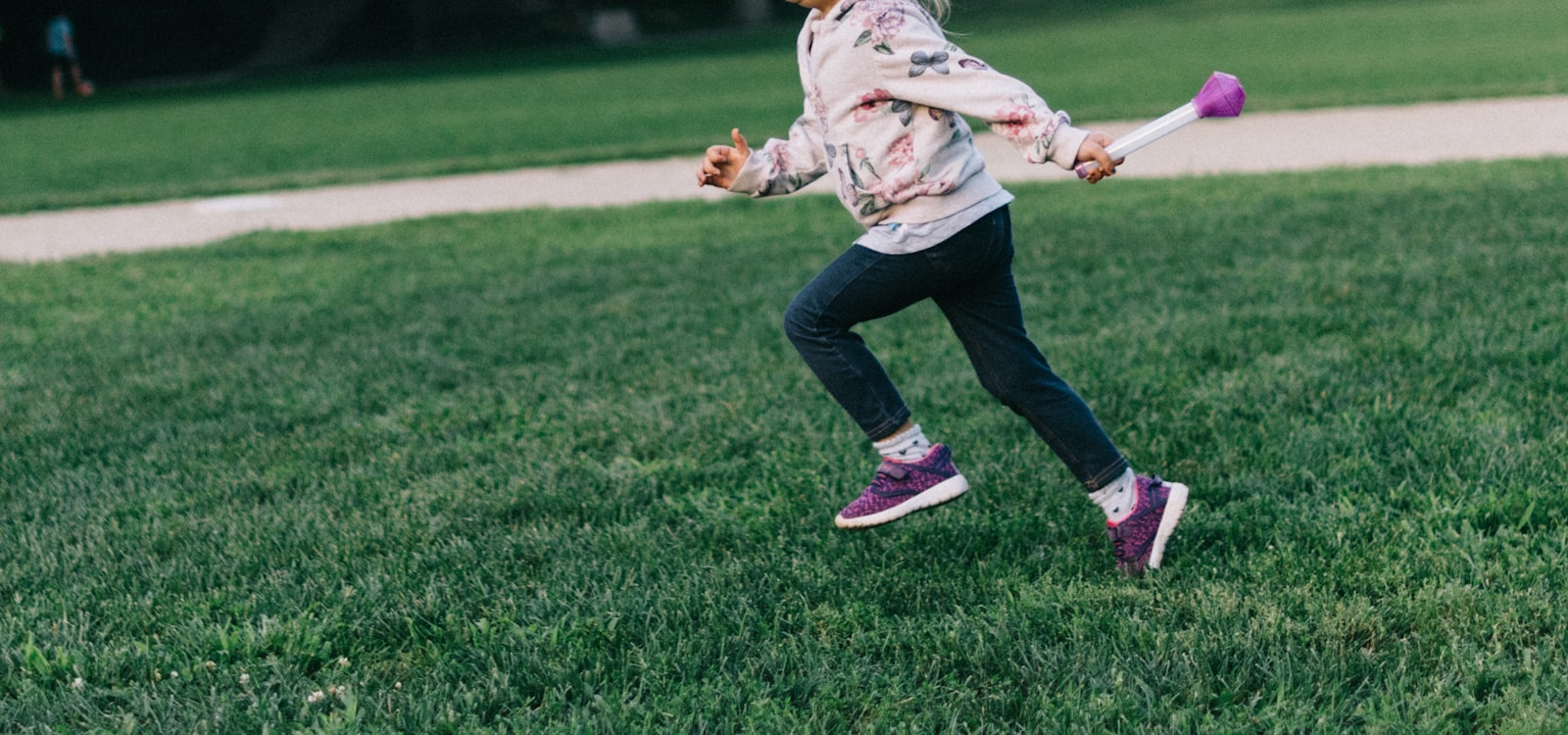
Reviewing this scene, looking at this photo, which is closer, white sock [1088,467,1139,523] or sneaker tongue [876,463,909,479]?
white sock [1088,467,1139,523]

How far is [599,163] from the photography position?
40.5 feet

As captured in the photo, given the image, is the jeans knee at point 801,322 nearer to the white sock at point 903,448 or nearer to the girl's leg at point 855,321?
the girl's leg at point 855,321

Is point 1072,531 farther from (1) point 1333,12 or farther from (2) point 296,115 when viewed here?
(1) point 1333,12

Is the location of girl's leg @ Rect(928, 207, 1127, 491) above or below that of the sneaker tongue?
above

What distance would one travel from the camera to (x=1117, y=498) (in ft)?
9.81

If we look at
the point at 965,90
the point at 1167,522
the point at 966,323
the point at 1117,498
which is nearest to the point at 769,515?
the point at 966,323

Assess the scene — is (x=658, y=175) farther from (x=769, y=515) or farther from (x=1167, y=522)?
(x=1167, y=522)

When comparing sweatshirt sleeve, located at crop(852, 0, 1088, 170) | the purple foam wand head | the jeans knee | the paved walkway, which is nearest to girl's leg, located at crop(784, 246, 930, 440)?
the jeans knee

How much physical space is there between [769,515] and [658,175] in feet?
26.9

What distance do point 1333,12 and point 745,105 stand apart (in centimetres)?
1947

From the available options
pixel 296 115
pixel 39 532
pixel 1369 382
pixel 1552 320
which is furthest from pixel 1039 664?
pixel 296 115

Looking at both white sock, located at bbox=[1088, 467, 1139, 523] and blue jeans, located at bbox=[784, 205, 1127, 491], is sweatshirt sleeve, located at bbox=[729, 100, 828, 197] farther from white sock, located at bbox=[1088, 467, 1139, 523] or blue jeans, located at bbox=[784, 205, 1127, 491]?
white sock, located at bbox=[1088, 467, 1139, 523]

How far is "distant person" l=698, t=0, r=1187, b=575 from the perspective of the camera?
2672 millimetres

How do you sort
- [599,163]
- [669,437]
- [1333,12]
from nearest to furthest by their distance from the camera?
[669,437] < [599,163] < [1333,12]
